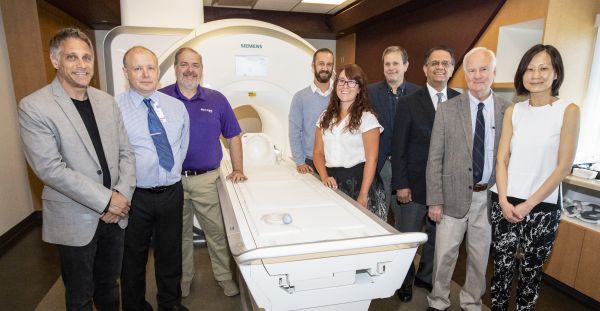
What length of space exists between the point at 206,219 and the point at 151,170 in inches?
22.6

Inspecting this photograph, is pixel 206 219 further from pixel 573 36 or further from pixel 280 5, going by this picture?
pixel 280 5

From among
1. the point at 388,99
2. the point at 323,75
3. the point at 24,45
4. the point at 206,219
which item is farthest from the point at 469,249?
the point at 24,45

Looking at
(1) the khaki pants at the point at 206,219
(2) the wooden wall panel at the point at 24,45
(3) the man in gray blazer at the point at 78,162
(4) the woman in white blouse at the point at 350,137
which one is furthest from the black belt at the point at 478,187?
(2) the wooden wall panel at the point at 24,45

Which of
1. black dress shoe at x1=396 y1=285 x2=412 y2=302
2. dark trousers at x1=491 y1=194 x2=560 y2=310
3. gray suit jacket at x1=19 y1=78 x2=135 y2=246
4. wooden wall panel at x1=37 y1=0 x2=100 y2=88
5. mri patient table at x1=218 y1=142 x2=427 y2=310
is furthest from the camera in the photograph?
wooden wall panel at x1=37 y1=0 x2=100 y2=88

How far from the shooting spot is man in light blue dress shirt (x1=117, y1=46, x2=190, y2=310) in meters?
1.69

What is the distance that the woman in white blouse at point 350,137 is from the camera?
1.86 m

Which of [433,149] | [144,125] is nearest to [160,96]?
[144,125]

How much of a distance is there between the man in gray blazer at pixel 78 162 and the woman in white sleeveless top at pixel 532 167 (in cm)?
165

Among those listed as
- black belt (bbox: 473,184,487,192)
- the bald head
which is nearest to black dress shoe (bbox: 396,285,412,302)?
black belt (bbox: 473,184,487,192)

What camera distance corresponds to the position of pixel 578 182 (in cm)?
222

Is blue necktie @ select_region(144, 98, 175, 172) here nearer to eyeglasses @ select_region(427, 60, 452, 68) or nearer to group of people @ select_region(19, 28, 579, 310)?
group of people @ select_region(19, 28, 579, 310)

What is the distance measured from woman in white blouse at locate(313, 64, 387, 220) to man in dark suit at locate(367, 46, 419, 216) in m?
0.32

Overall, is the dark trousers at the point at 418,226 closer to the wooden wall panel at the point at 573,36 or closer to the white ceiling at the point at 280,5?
the wooden wall panel at the point at 573,36

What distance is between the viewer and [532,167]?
157cm
